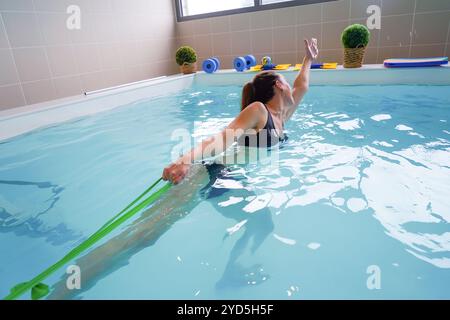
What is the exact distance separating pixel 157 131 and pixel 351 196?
230 centimetres

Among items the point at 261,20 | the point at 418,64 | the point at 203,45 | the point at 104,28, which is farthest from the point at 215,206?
the point at 203,45

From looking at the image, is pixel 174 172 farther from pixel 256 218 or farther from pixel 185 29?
pixel 185 29

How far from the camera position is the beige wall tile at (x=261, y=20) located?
20.5 feet

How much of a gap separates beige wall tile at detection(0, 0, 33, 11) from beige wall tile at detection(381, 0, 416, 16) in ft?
18.1

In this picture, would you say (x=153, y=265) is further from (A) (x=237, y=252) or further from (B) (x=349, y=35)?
(B) (x=349, y=35)

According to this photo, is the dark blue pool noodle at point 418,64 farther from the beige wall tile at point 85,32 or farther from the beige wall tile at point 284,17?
the beige wall tile at point 85,32

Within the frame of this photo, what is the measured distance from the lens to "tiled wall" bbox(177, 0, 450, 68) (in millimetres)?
5121

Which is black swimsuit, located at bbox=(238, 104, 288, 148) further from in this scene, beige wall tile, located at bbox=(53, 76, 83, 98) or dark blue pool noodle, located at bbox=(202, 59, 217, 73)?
dark blue pool noodle, located at bbox=(202, 59, 217, 73)

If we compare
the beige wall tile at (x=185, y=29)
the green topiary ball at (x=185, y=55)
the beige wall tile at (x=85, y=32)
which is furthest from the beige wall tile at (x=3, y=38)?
the beige wall tile at (x=185, y=29)

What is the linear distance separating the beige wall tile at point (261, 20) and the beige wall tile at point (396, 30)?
203cm

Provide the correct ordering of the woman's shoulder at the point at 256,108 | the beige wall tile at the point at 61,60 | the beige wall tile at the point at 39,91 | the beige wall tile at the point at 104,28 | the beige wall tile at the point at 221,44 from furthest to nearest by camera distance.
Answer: the beige wall tile at the point at 221,44
the beige wall tile at the point at 104,28
the beige wall tile at the point at 61,60
the beige wall tile at the point at 39,91
the woman's shoulder at the point at 256,108

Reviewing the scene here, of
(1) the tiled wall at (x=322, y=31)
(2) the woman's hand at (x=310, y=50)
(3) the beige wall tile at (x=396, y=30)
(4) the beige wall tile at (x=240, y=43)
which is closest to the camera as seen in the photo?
(2) the woman's hand at (x=310, y=50)

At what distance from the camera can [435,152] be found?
2365 mm
